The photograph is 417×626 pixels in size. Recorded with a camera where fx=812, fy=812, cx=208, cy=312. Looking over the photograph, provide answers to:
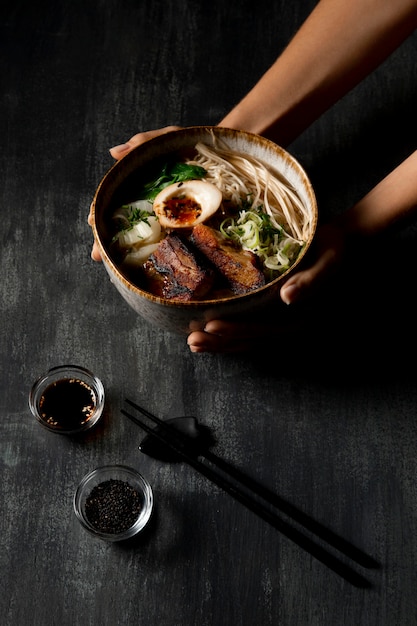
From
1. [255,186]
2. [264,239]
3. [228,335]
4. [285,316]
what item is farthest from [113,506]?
[255,186]

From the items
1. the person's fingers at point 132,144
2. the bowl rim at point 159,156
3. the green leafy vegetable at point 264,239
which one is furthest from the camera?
the person's fingers at point 132,144

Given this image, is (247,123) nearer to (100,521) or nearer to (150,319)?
(150,319)

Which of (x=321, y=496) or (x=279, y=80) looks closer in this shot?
(x=321, y=496)

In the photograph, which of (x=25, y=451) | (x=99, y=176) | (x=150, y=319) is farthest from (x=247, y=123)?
(x=25, y=451)

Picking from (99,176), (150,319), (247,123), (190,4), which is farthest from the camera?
(190,4)

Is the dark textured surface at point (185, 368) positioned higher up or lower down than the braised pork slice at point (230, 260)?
lower down

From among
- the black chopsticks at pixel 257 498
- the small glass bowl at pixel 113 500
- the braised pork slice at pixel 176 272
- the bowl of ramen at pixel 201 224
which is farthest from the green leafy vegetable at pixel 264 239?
the small glass bowl at pixel 113 500

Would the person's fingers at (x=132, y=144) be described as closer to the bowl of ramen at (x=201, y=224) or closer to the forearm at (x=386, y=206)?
the bowl of ramen at (x=201, y=224)
